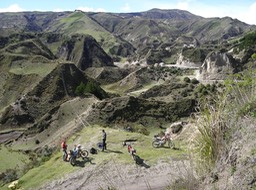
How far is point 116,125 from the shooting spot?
1948 inches

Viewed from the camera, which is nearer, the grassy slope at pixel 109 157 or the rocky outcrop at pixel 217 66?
the grassy slope at pixel 109 157

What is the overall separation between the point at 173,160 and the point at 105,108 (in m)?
30.8

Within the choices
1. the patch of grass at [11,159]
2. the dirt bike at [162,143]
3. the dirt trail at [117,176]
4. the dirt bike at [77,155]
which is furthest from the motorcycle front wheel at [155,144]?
the patch of grass at [11,159]

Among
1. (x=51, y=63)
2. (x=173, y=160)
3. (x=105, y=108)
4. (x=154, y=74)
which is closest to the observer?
(x=173, y=160)

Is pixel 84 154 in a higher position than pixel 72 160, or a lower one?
higher

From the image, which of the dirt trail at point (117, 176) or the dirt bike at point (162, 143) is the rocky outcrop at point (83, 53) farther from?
the dirt trail at point (117, 176)

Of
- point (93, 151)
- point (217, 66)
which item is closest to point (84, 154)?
point (93, 151)

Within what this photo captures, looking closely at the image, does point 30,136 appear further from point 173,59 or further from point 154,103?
point 173,59

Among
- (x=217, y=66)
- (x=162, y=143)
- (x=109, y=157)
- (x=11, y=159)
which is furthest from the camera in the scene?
(x=217, y=66)

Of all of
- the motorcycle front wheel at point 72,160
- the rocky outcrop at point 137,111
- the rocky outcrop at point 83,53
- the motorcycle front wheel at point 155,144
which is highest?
the motorcycle front wheel at point 155,144

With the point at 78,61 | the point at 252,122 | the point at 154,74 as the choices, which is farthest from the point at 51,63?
the point at 252,122

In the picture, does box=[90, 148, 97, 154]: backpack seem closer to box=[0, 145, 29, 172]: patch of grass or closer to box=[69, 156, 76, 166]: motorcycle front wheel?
box=[69, 156, 76, 166]: motorcycle front wheel

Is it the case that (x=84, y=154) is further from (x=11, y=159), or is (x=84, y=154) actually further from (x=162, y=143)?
(x=11, y=159)

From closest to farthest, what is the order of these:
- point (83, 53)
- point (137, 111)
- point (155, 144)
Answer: point (155, 144) → point (137, 111) → point (83, 53)
